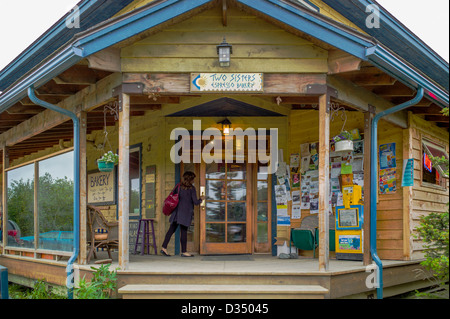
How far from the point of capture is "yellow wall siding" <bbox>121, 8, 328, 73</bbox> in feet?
19.0

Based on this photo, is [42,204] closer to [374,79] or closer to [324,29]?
[324,29]

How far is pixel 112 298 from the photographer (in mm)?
5375

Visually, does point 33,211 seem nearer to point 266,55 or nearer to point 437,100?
point 266,55

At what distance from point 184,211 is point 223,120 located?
171cm

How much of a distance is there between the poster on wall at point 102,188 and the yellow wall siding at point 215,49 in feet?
14.2

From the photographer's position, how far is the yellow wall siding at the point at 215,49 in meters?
5.79

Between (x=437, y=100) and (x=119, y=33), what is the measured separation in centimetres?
439

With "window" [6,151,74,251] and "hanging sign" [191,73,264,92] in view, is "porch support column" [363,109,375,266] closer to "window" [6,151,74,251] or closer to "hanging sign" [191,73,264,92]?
"hanging sign" [191,73,264,92]

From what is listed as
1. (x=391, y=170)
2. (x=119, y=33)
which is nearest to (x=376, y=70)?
(x=391, y=170)

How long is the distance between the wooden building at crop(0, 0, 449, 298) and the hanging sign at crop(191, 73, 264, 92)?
0.02 m

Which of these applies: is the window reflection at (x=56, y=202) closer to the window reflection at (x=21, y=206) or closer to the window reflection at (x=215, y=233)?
the window reflection at (x=21, y=206)

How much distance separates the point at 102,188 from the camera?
1010 centimetres

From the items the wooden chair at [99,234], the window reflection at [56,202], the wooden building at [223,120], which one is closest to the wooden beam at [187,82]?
the wooden building at [223,120]

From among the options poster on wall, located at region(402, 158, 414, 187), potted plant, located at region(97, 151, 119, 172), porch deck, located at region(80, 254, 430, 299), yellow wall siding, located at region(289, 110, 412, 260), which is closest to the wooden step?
porch deck, located at region(80, 254, 430, 299)
